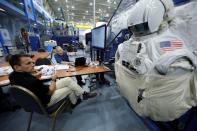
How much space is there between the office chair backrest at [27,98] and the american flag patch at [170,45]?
1360 mm

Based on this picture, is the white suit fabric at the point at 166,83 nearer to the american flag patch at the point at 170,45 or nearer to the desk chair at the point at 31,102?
the american flag patch at the point at 170,45

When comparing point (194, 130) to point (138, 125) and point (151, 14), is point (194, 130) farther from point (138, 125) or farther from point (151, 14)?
point (151, 14)

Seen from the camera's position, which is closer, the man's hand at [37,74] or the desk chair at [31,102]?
the desk chair at [31,102]

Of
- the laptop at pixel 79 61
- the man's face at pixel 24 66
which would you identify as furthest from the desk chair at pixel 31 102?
the laptop at pixel 79 61

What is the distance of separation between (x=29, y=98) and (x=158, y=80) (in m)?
1.26

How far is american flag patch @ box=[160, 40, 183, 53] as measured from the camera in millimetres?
1213

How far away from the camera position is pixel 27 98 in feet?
4.36

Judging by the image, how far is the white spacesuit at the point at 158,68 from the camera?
1.05m

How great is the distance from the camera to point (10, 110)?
2.29 meters

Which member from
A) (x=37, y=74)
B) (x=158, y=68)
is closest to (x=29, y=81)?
A: (x=37, y=74)

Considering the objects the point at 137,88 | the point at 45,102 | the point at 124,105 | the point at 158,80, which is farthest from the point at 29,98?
the point at 124,105

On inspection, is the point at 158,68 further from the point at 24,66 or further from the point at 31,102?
the point at 24,66

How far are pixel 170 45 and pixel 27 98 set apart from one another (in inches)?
60.1

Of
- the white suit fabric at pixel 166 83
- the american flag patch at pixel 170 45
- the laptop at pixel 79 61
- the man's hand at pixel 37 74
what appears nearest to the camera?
the white suit fabric at pixel 166 83
